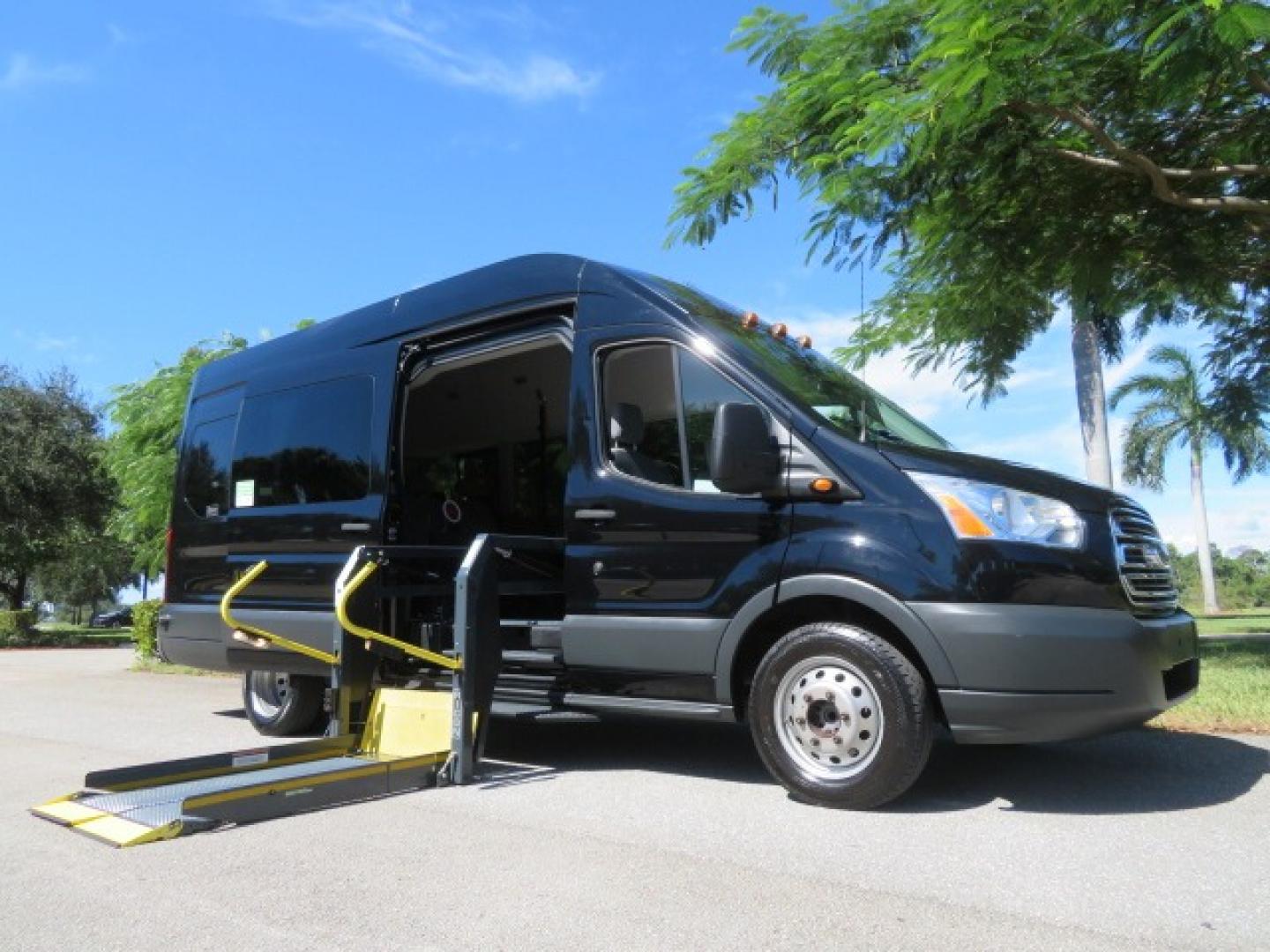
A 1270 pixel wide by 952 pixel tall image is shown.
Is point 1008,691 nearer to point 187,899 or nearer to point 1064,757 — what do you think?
point 1064,757

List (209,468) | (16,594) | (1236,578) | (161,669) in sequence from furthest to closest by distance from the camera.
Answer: (1236,578)
(16,594)
(161,669)
(209,468)

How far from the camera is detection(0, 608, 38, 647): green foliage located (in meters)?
28.5

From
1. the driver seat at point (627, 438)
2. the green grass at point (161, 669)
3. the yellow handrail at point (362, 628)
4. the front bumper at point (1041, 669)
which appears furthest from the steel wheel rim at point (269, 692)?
the green grass at point (161, 669)

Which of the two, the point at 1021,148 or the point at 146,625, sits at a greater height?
the point at 1021,148

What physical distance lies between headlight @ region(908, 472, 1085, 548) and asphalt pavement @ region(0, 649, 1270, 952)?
121cm

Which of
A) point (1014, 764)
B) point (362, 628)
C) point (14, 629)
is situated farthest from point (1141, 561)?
point (14, 629)

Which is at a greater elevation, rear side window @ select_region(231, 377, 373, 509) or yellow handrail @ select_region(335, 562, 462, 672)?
rear side window @ select_region(231, 377, 373, 509)

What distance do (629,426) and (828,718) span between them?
189 centimetres

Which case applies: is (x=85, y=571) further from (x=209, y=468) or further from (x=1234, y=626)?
(x=1234, y=626)

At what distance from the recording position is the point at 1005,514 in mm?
4270

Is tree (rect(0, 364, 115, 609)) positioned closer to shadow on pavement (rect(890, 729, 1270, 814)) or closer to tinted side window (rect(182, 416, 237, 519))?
tinted side window (rect(182, 416, 237, 519))

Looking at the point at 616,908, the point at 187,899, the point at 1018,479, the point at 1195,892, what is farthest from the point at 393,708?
the point at 1195,892

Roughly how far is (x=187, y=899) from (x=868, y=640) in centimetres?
284

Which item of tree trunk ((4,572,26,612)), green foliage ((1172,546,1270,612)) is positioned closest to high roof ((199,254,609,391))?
tree trunk ((4,572,26,612))
